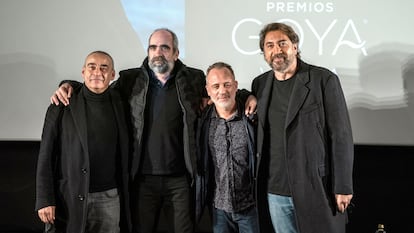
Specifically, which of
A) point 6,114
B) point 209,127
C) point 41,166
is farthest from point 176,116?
point 6,114

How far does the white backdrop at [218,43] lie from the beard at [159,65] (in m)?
0.69

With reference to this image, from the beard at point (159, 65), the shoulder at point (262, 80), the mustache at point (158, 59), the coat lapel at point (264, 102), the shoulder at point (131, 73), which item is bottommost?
the coat lapel at point (264, 102)

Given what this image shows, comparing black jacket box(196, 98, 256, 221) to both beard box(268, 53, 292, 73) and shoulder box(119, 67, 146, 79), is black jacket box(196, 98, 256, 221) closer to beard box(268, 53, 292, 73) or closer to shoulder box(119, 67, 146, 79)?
beard box(268, 53, 292, 73)

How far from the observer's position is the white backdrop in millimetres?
2920

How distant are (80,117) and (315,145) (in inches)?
48.4

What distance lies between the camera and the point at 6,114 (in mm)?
3160

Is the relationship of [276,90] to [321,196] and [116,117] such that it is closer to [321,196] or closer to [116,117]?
[321,196]

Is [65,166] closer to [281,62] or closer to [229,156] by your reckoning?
[229,156]

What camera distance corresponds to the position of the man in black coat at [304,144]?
206cm

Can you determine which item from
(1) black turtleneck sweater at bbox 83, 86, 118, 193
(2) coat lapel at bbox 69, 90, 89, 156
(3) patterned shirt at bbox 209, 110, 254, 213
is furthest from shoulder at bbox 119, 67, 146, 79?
(3) patterned shirt at bbox 209, 110, 254, 213

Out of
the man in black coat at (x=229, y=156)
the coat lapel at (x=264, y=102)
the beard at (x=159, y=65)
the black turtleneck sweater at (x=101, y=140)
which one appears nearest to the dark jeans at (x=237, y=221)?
the man in black coat at (x=229, y=156)

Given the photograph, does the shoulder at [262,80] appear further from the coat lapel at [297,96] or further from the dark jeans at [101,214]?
the dark jeans at [101,214]

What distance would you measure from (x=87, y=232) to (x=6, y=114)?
4.70 feet

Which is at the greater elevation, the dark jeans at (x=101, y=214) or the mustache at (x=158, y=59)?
the mustache at (x=158, y=59)
